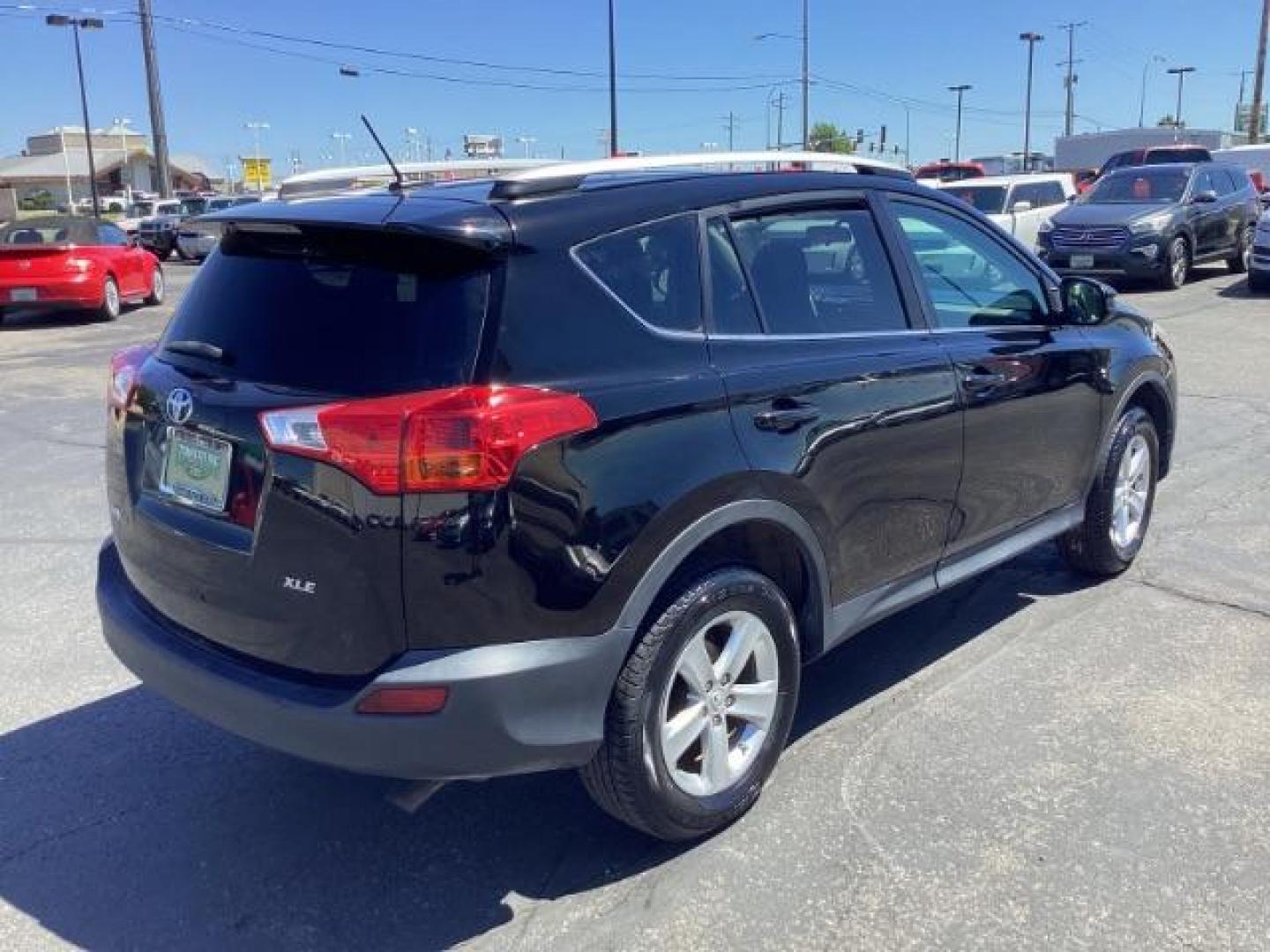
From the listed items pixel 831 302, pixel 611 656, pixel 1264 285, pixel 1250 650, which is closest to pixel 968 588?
pixel 1250 650

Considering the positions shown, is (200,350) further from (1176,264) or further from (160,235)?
(160,235)

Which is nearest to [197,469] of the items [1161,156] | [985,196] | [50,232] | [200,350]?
[200,350]

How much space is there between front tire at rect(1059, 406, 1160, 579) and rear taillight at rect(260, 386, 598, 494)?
3193 millimetres

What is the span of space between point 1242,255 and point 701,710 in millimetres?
19141

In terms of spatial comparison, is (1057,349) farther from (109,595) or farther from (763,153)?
(109,595)

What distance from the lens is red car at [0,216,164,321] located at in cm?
1611

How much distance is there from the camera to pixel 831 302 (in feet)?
12.3

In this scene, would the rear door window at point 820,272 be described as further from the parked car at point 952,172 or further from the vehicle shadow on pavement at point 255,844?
the parked car at point 952,172

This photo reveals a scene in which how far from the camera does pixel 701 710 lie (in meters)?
3.21

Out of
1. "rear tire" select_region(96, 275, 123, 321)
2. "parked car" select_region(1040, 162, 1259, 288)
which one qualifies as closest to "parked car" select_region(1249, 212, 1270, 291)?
"parked car" select_region(1040, 162, 1259, 288)

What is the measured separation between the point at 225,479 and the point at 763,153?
78.4 inches

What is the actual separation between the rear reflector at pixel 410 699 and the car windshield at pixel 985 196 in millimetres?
18295

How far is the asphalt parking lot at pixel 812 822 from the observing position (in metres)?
2.94

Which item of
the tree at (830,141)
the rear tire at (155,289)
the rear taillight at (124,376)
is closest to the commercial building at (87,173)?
the tree at (830,141)
